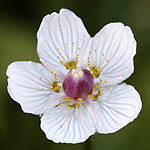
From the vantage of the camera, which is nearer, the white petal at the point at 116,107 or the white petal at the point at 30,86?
the white petal at the point at 116,107

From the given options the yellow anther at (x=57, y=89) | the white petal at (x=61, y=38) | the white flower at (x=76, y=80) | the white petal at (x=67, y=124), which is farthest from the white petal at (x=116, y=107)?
the white petal at (x=61, y=38)

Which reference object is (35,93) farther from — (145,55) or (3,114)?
(145,55)

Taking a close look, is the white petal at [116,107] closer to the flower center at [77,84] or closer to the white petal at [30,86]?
the flower center at [77,84]

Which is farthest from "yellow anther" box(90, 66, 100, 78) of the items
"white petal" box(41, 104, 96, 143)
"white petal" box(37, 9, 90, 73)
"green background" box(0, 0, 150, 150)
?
"green background" box(0, 0, 150, 150)

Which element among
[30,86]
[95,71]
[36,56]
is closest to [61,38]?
[95,71]

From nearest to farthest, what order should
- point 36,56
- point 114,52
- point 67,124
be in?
1. point 67,124
2. point 114,52
3. point 36,56

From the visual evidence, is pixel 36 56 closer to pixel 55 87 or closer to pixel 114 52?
pixel 55 87
